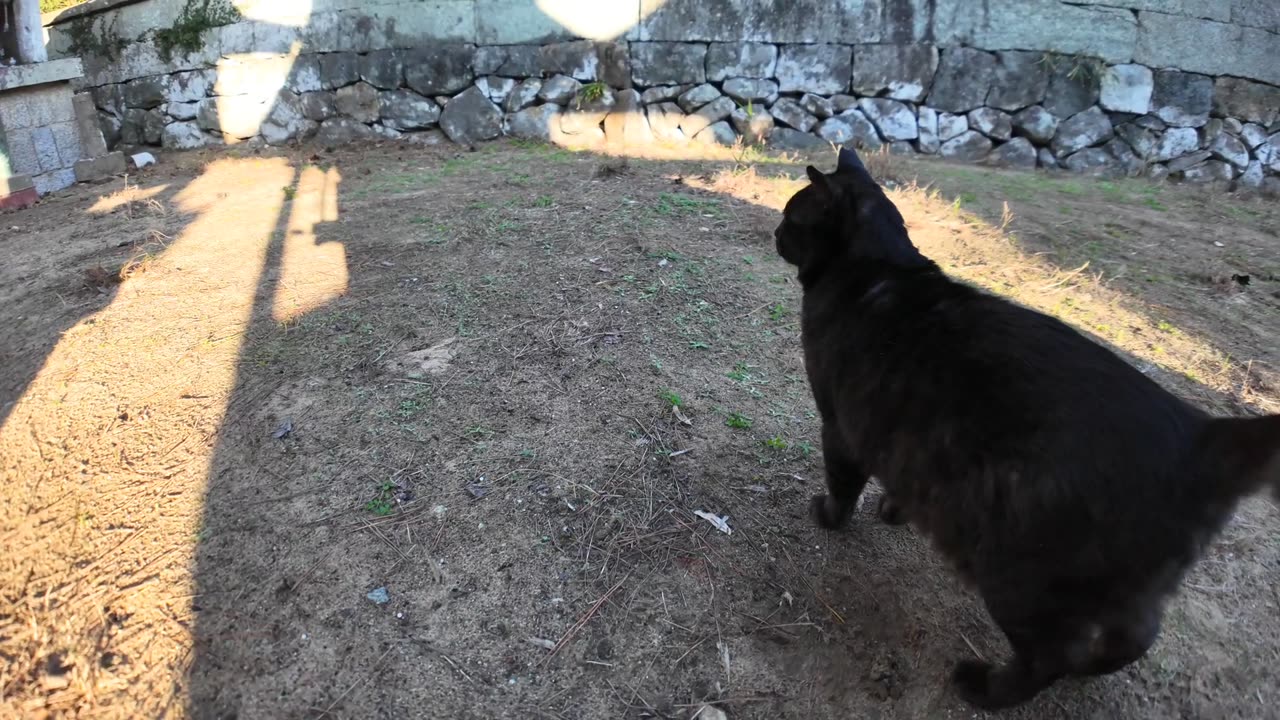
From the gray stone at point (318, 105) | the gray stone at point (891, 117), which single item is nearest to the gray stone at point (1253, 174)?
the gray stone at point (891, 117)

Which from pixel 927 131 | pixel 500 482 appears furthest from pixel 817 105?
pixel 500 482

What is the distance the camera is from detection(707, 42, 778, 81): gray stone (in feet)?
27.6

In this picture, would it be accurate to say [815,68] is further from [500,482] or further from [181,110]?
[181,110]

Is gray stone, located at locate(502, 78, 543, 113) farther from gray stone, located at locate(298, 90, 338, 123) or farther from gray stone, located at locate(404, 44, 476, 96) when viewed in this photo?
gray stone, located at locate(298, 90, 338, 123)

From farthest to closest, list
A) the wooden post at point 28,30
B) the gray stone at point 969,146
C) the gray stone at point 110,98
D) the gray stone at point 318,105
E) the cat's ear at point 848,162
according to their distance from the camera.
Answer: the gray stone at point 110,98, the gray stone at point 318,105, the gray stone at point 969,146, the wooden post at point 28,30, the cat's ear at point 848,162

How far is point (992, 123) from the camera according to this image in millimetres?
8383

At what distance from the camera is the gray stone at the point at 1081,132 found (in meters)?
8.19

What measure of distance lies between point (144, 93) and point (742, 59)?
794cm

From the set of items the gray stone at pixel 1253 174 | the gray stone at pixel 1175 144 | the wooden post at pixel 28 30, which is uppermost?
the wooden post at pixel 28 30

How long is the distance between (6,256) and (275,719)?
225 inches

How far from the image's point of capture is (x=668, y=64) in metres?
8.46

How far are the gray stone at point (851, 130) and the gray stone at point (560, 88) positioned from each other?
3.22 meters

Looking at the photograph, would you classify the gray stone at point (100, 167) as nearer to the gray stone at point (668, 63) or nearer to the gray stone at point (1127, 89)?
the gray stone at point (668, 63)

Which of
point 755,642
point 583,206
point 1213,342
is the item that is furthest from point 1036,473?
point 583,206
